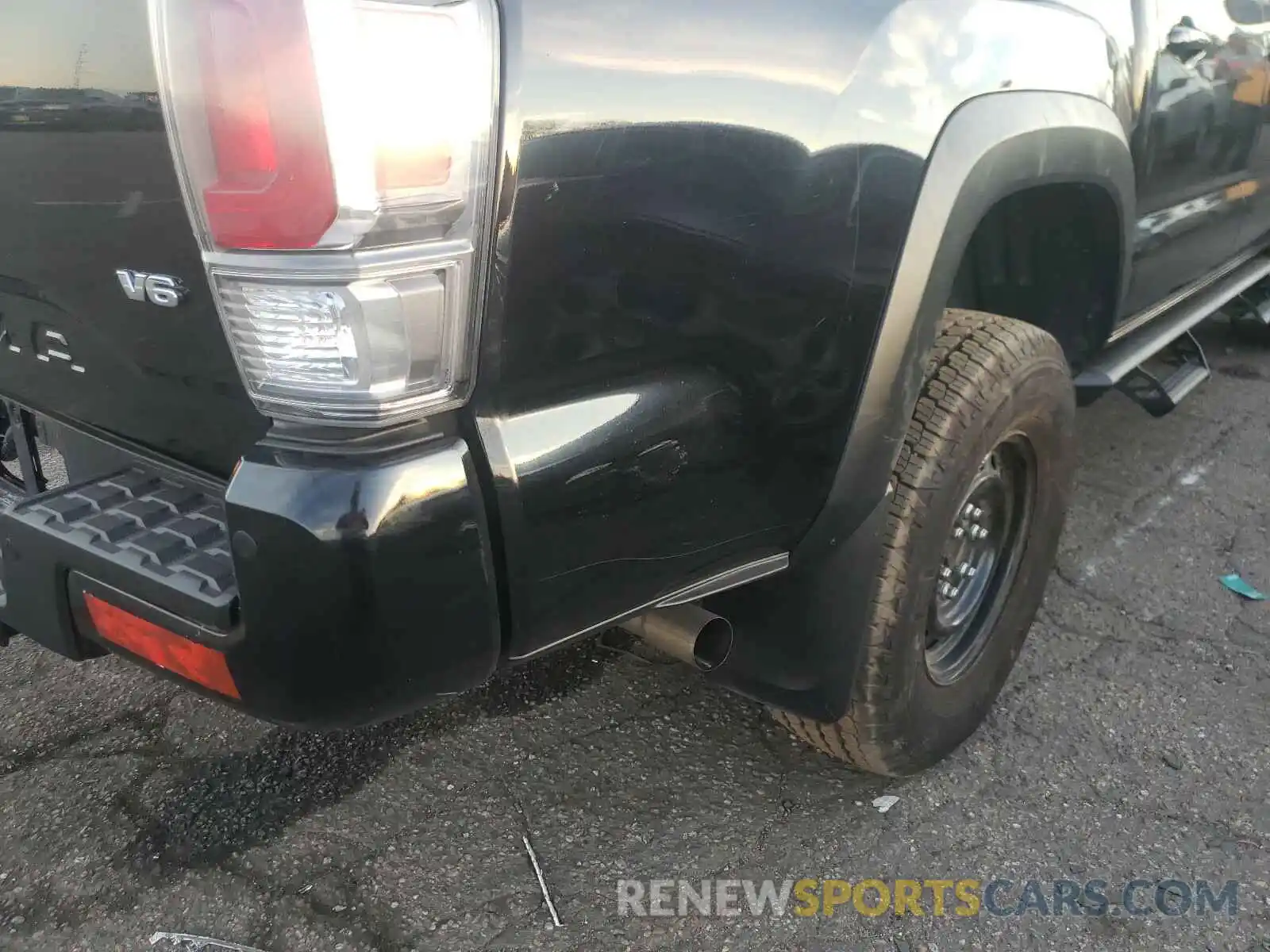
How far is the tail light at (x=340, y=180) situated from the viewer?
1.02 m

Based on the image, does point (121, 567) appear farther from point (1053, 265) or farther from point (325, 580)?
point (1053, 265)

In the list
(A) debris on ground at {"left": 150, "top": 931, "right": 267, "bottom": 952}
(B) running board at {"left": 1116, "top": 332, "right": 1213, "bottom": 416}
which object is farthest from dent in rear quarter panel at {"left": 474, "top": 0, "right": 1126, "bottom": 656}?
(B) running board at {"left": 1116, "top": 332, "right": 1213, "bottom": 416}

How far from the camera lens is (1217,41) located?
2477 mm

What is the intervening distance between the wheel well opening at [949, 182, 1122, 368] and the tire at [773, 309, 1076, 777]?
311 mm

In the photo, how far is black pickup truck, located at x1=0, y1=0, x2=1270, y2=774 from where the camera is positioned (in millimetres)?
1076

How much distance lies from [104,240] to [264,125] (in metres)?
0.46

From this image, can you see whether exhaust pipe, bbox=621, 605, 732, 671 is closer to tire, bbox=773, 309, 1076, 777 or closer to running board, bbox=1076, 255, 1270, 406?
tire, bbox=773, 309, 1076, 777

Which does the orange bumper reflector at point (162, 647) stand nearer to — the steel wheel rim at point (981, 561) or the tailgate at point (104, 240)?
the tailgate at point (104, 240)

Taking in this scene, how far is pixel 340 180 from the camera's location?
1.03 m

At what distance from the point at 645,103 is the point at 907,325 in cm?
57

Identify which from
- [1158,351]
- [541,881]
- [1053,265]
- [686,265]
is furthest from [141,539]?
[1158,351]

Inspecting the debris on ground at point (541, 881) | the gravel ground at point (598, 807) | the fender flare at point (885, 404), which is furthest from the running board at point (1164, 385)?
the debris on ground at point (541, 881)

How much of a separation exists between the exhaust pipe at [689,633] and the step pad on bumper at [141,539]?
71 centimetres

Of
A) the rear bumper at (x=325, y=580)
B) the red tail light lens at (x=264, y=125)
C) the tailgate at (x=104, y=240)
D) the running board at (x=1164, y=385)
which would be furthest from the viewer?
the running board at (x=1164, y=385)
